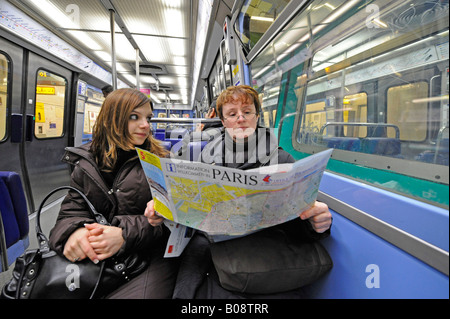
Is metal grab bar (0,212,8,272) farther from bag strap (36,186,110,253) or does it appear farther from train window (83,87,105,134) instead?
train window (83,87,105,134)

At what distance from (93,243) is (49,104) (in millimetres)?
4013

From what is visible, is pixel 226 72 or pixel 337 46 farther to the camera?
pixel 226 72

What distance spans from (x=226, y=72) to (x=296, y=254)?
3.73 meters

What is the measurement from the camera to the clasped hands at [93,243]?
86 centimetres

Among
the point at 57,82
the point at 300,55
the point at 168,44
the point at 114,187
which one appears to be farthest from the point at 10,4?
the point at 300,55

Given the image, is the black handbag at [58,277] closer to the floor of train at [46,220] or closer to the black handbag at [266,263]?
the black handbag at [266,263]

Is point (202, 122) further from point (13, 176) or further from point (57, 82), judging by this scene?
point (57, 82)

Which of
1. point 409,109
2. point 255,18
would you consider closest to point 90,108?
point 255,18

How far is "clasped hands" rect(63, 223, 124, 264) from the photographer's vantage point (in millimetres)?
859

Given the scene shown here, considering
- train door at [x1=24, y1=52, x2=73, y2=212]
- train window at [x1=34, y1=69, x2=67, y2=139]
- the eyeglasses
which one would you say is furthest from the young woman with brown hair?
train window at [x1=34, y1=69, x2=67, y2=139]

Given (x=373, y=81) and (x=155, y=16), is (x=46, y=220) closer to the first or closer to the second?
(x=155, y=16)

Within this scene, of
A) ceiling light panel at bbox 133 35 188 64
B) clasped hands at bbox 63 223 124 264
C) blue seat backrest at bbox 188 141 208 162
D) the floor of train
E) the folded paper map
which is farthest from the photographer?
ceiling light panel at bbox 133 35 188 64

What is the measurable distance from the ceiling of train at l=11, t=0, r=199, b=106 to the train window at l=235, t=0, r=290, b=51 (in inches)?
47.4

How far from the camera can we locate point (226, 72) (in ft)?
12.9
